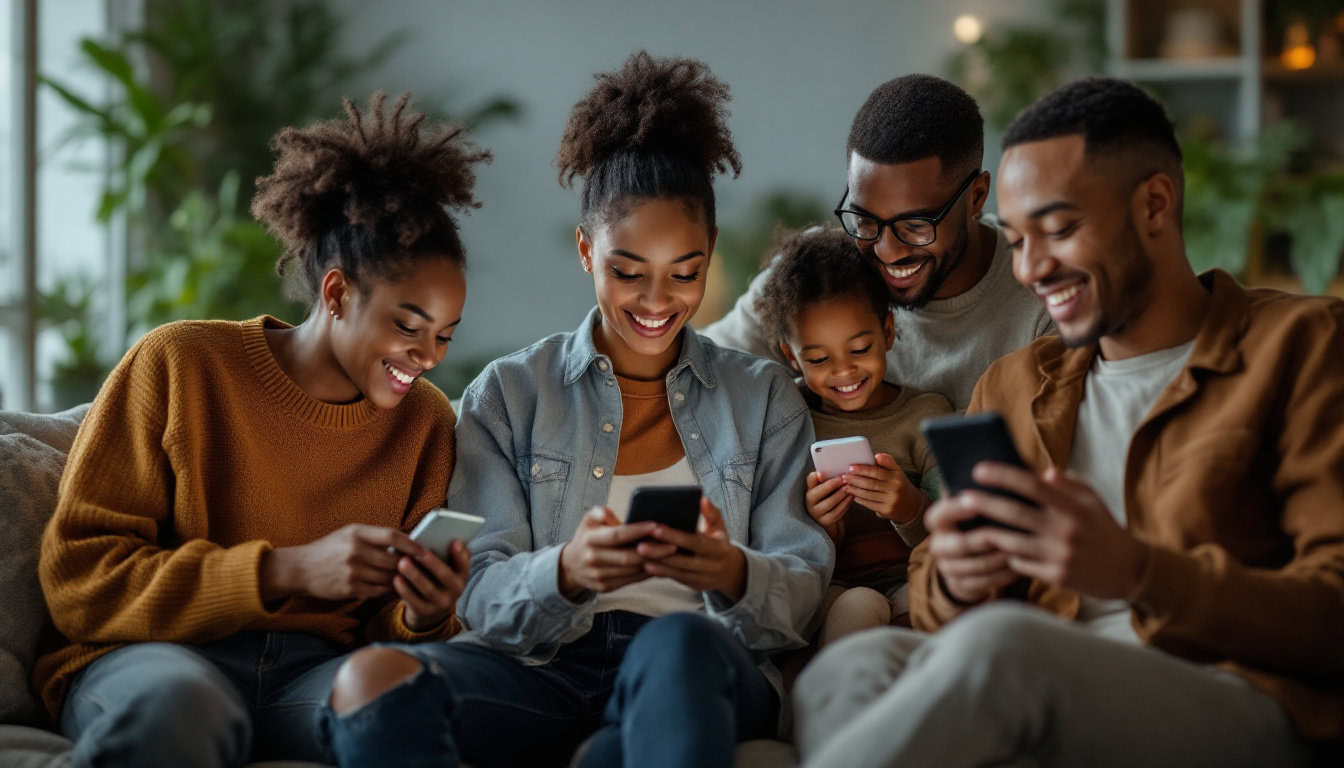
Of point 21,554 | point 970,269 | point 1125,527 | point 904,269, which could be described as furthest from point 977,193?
point 21,554

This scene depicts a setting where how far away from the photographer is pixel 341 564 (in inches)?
68.8

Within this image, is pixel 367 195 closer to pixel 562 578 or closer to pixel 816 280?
pixel 562 578

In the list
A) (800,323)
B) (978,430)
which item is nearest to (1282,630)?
(978,430)

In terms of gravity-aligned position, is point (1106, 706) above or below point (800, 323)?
below

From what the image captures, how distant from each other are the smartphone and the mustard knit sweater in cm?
48

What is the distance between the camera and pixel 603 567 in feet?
5.73

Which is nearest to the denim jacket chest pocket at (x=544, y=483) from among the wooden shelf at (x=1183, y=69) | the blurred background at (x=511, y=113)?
the blurred background at (x=511, y=113)

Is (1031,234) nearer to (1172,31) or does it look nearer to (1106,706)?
(1106,706)

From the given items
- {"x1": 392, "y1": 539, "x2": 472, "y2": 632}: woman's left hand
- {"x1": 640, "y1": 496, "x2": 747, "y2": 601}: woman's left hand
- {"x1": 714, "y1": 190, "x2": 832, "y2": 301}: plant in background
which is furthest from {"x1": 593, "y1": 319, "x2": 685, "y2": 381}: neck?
{"x1": 714, "y1": 190, "x2": 832, "y2": 301}: plant in background

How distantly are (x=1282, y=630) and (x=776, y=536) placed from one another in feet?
2.76

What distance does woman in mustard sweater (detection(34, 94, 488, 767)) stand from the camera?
5.80ft

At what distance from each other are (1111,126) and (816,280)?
765 mm

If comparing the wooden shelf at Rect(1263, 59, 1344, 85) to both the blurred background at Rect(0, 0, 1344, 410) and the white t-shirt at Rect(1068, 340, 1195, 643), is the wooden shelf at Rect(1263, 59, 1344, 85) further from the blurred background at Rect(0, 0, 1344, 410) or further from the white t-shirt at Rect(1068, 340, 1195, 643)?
the white t-shirt at Rect(1068, 340, 1195, 643)

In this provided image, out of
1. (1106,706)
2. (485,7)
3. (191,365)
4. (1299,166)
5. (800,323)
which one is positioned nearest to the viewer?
(1106,706)
